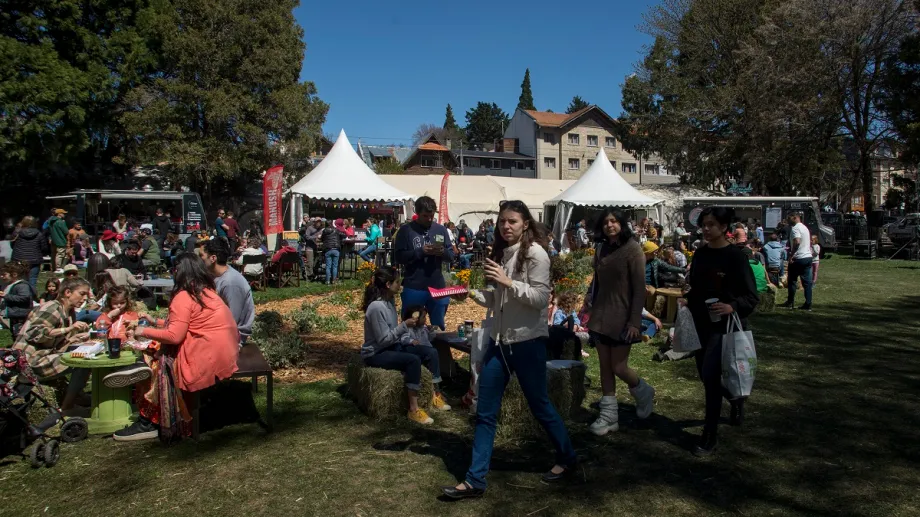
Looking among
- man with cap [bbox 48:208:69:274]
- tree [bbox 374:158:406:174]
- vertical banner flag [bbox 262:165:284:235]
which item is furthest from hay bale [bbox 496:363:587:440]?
tree [bbox 374:158:406:174]

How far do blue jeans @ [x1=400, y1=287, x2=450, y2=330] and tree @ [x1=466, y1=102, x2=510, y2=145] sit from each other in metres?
85.7

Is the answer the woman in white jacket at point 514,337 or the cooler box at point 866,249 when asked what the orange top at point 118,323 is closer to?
the woman in white jacket at point 514,337

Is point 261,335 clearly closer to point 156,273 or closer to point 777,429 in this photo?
point 777,429

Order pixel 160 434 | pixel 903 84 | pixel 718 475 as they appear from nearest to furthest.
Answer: pixel 718 475, pixel 160 434, pixel 903 84

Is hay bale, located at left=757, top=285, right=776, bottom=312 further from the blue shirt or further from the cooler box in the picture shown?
the cooler box

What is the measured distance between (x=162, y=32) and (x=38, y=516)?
27236 millimetres

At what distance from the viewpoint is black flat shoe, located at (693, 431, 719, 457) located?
4.30m

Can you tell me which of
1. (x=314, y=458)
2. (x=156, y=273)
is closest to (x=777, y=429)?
(x=314, y=458)

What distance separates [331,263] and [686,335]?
11150mm

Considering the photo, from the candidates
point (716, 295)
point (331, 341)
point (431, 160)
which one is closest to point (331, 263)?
point (331, 341)

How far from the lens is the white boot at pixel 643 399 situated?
16.4ft

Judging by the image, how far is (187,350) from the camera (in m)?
4.52

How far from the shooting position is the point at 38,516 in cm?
357

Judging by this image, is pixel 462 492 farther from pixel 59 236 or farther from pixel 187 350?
pixel 59 236
